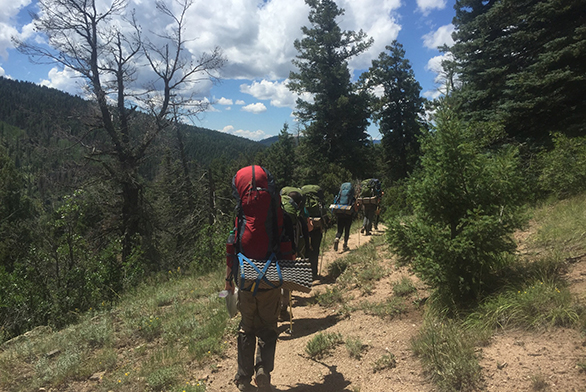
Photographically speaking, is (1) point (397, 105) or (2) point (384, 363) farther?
(1) point (397, 105)

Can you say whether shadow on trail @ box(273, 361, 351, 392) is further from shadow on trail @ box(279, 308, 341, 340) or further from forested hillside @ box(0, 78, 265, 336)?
forested hillside @ box(0, 78, 265, 336)

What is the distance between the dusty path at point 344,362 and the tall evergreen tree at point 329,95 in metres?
19.9

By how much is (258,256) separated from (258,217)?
354 mm

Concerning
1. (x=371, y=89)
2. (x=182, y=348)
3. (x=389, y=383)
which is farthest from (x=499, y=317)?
(x=371, y=89)

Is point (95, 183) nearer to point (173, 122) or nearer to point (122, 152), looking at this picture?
point (122, 152)

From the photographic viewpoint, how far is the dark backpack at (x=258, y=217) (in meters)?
2.97

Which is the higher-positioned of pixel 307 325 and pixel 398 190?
pixel 398 190

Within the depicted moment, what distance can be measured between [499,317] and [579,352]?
2.36 feet

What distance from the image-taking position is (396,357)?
340 cm

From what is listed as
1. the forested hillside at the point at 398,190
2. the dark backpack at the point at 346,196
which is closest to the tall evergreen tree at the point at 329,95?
the forested hillside at the point at 398,190

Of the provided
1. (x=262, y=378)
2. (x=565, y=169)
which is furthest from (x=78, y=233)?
(x=565, y=169)

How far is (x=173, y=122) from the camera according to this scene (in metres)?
12.8

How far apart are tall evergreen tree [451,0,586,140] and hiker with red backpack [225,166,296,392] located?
27.4 ft

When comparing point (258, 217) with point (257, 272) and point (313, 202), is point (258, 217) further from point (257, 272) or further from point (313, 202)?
point (313, 202)
